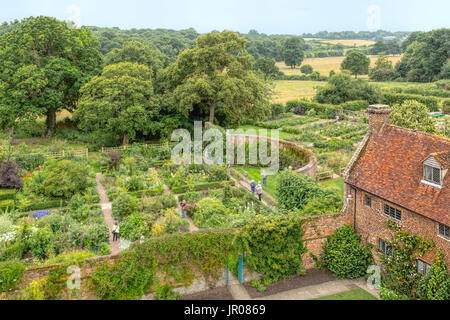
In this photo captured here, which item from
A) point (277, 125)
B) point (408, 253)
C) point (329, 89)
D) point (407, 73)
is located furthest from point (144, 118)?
point (407, 73)

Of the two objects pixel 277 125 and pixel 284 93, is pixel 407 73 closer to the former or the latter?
pixel 284 93

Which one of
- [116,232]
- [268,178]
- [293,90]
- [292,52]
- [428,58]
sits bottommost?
[116,232]

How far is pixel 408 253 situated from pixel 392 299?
6.11 feet

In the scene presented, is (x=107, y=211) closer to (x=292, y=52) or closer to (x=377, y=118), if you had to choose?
(x=377, y=118)

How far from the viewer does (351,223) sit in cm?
1853

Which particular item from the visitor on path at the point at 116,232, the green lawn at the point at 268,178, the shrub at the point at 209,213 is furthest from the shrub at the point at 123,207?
the green lawn at the point at 268,178

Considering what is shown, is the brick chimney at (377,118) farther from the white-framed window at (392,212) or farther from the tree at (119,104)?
the tree at (119,104)

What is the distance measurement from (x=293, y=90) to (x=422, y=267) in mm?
69336

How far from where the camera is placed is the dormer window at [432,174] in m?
15.7

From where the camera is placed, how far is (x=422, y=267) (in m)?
15.6

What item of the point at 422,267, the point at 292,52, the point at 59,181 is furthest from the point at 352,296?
the point at 292,52

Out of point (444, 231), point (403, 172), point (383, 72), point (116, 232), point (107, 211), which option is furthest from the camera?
point (383, 72)

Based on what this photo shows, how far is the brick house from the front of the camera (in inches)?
603

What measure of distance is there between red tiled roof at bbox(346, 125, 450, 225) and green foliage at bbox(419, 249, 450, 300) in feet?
5.06
